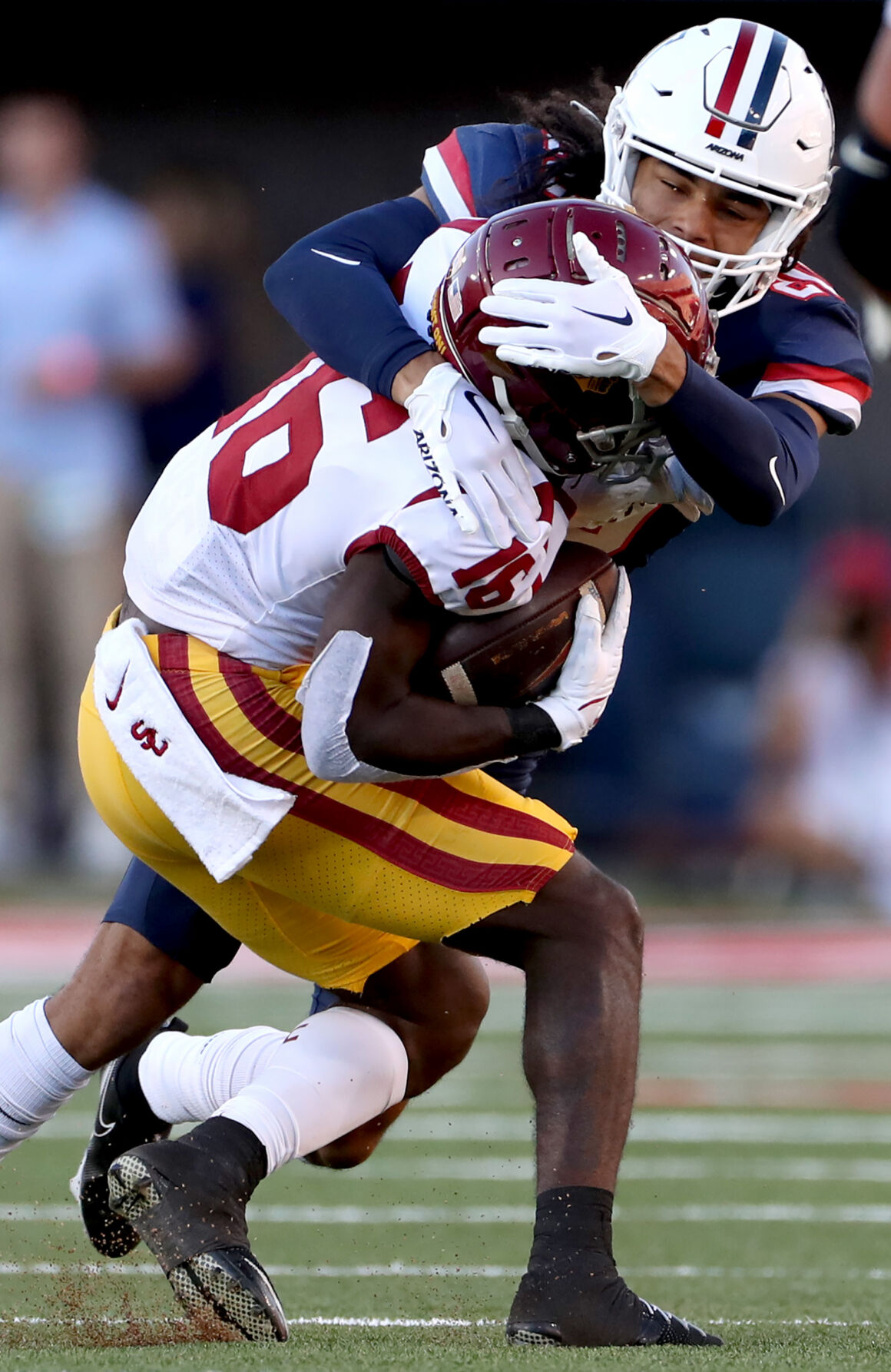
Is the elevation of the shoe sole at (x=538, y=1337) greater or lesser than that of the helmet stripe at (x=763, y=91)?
lesser

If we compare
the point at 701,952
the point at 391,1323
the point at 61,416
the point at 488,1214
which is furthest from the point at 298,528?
the point at 61,416

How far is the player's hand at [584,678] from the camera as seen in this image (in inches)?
Result: 104

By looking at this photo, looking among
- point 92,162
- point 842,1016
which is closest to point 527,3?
point 92,162

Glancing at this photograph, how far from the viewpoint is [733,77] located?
9.12ft

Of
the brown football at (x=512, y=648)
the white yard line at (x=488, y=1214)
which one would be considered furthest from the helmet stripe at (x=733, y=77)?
the white yard line at (x=488, y=1214)

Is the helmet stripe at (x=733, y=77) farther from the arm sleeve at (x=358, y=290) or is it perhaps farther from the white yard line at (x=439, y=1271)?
the white yard line at (x=439, y=1271)

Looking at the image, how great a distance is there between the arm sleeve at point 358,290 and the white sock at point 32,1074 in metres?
1.07

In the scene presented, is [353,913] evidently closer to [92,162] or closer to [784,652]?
[784,652]

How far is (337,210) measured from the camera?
32.9 feet

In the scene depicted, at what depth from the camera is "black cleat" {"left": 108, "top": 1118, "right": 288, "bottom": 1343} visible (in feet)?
8.29

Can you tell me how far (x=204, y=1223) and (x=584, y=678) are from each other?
2.71 ft

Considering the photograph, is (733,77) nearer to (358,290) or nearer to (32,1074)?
(358,290)

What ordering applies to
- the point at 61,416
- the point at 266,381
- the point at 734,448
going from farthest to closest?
1. the point at 266,381
2. the point at 61,416
3. the point at 734,448

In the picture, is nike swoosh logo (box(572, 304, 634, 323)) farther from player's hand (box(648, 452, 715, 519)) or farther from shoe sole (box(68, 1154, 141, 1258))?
shoe sole (box(68, 1154, 141, 1258))
